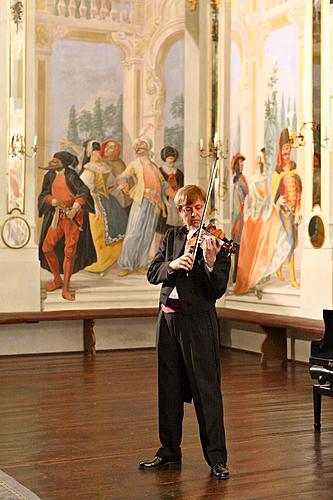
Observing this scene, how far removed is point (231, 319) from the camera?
1348 centimetres

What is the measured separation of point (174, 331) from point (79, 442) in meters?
1.61

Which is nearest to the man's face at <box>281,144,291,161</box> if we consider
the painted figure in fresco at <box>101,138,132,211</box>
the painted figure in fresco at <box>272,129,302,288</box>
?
the painted figure in fresco at <box>272,129,302,288</box>

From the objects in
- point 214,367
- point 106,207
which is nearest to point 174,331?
point 214,367

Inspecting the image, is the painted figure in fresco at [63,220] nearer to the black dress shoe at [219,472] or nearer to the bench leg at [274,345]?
the bench leg at [274,345]

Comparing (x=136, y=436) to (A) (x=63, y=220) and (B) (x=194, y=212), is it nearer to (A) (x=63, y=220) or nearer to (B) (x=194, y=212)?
(B) (x=194, y=212)

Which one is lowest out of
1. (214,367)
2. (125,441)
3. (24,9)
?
(125,441)

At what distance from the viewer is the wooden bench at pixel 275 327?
12008mm

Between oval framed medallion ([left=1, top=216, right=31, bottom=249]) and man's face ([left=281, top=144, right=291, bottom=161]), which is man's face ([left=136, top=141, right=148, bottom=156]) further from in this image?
man's face ([left=281, top=144, right=291, bottom=161])

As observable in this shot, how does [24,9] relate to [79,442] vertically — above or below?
above

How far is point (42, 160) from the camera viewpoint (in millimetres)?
13742

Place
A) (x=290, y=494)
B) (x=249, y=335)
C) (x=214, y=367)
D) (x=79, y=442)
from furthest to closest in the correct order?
(x=249, y=335) < (x=79, y=442) < (x=214, y=367) < (x=290, y=494)

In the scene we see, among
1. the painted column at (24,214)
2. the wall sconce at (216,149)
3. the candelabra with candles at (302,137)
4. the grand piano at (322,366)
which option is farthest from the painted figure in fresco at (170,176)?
the grand piano at (322,366)

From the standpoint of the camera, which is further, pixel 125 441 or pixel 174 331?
pixel 125 441

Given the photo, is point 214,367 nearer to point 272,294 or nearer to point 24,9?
point 272,294
